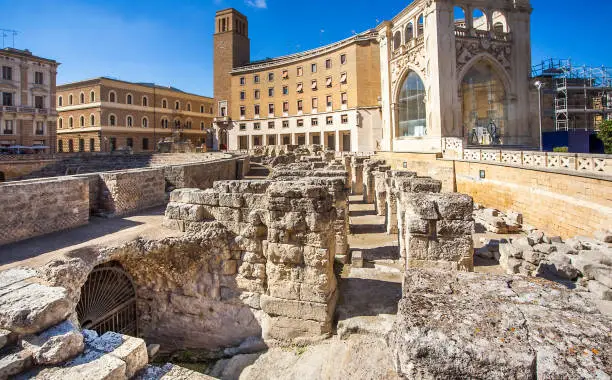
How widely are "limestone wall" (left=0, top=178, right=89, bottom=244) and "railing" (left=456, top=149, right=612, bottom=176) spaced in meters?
13.3

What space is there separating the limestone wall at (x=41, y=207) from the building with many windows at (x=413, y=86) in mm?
19940

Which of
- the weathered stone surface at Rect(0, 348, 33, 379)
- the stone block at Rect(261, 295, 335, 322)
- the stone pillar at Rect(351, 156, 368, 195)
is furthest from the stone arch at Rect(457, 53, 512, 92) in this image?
the weathered stone surface at Rect(0, 348, 33, 379)

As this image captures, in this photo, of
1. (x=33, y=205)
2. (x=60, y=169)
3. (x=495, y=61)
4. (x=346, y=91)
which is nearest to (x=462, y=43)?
(x=495, y=61)

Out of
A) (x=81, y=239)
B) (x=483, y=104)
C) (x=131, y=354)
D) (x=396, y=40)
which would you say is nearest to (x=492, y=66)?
(x=483, y=104)

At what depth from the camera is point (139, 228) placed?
712 centimetres

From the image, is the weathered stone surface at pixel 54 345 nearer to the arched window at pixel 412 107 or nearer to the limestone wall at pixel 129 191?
the limestone wall at pixel 129 191

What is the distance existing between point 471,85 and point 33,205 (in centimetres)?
2847

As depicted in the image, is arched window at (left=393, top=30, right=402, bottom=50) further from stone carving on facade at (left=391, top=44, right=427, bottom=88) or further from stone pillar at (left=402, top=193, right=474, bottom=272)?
stone pillar at (left=402, top=193, right=474, bottom=272)

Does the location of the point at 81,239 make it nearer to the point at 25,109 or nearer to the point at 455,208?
the point at 455,208

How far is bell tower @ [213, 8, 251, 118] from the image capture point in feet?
172

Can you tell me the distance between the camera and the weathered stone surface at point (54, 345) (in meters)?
3.07

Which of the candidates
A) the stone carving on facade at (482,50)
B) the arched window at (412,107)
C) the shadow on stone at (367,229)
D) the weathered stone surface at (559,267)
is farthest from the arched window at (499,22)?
the weathered stone surface at (559,267)

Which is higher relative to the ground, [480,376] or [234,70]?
[234,70]

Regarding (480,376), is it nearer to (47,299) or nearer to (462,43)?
(47,299)
